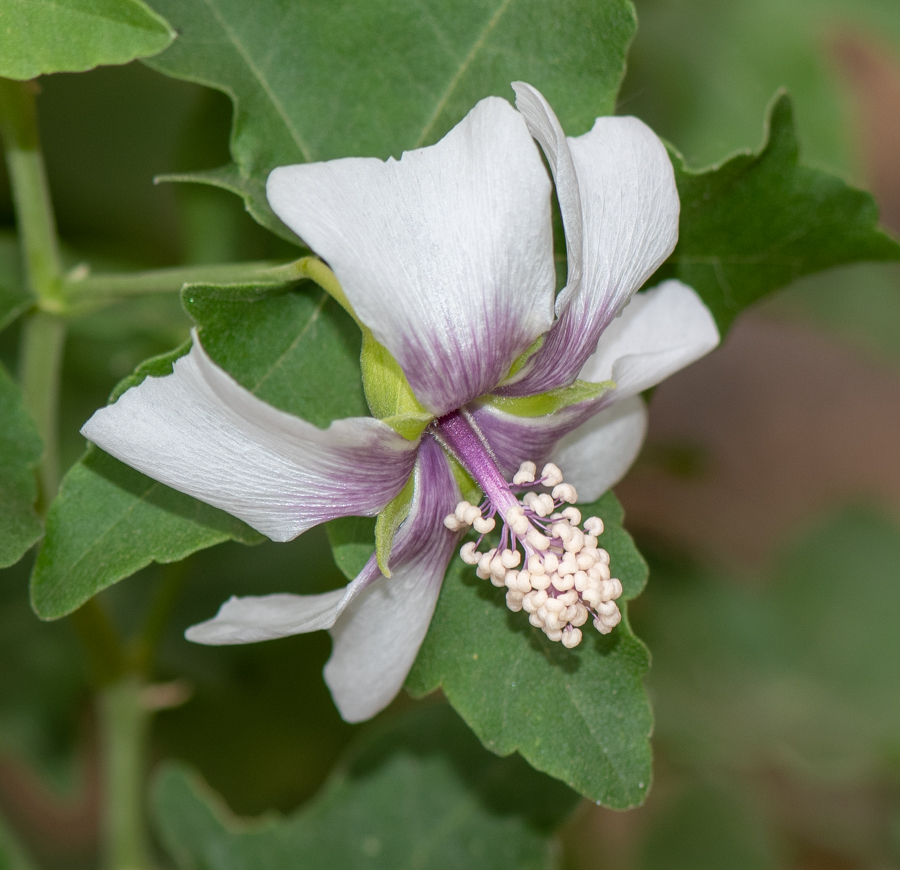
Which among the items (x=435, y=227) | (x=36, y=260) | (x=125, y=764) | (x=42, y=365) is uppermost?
(x=435, y=227)

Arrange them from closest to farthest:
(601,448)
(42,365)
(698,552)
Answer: (601,448) → (42,365) → (698,552)

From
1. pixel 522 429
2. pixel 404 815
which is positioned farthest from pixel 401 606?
pixel 404 815

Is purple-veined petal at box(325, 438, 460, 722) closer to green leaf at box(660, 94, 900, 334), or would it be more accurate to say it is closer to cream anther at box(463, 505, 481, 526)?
cream anther at box(463, 505, 481, 526)

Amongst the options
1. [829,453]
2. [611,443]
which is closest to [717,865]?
[829,453]

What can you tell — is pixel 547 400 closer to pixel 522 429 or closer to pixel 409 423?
pixel 522 429

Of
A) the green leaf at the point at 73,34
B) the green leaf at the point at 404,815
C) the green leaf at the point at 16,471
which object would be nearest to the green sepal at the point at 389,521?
the green leaf at the point at 16,471

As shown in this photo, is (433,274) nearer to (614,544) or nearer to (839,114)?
(614,544)

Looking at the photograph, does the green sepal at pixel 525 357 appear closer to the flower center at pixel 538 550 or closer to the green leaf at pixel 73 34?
the flower center at pixel 538 550

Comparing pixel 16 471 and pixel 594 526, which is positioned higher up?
pixel 594 526
